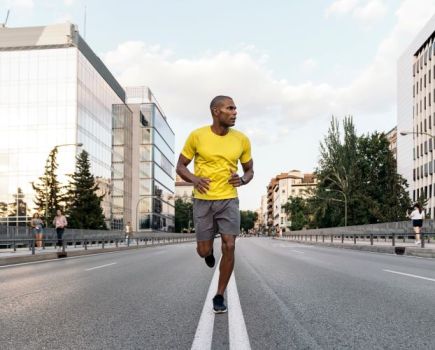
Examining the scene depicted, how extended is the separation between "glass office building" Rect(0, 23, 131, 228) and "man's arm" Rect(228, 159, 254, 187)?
47.8 metres

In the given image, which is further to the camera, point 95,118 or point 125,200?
point 125,200

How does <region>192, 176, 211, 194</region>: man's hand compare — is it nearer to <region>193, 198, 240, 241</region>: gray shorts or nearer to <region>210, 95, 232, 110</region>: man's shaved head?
<region>193, 198, 240, 241</region>: gray shorts

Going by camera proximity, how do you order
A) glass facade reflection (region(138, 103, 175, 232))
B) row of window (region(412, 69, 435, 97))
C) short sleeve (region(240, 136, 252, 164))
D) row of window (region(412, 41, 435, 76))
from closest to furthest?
1. short sleeve (region(240, 136, 252, 164))
2. row of window (region(412, 41, 435, 76))
3. row of window (region(412, 69, 435, 97))
4. glass facade reflection (region(138, 103, 175, 232))

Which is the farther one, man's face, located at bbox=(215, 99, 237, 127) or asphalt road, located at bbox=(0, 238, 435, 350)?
man's face, located at bbox=(215, 99, 237, 127)

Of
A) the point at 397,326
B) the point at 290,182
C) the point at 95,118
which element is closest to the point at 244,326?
the point at 397,326

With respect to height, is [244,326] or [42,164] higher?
[42,164]

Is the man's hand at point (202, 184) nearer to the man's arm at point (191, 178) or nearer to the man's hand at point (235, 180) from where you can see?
the man's arm at point (191, 178)

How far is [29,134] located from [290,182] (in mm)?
117690

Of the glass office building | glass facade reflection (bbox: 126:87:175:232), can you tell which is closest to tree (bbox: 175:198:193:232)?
A: glass facade reflection (bbox: 126:87:175:232)

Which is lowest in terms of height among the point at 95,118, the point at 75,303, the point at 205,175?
the point at 75,303

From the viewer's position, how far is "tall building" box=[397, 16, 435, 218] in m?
69.0

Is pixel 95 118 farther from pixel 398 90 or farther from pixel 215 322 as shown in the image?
pixel 215 322

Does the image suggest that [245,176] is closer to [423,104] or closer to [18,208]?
[18,208]

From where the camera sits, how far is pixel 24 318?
16.6ft
